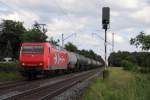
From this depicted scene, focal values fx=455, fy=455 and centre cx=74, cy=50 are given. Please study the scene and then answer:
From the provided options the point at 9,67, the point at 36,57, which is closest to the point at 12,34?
the point at 9,67

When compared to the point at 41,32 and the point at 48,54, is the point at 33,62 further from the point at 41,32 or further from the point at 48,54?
the point at 41,32

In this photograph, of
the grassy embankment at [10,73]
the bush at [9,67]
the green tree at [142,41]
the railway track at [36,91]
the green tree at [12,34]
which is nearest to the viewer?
the railway track at [36,91]

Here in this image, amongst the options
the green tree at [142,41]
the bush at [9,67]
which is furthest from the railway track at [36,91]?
the bush at [9,67]

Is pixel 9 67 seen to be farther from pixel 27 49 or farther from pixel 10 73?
pixel 27 49

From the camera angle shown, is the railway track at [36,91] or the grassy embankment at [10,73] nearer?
the railway track at [36,91]

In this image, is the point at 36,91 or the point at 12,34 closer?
the point at 36,91

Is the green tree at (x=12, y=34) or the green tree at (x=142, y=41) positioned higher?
the green tree at (x=12, y=34)

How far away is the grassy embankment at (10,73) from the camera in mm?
40847

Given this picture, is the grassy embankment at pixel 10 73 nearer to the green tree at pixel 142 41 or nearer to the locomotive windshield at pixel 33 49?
the locomotive windshield at pixel 33 49

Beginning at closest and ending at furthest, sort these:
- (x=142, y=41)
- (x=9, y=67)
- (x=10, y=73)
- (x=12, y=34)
→ (x=142, y=41) < (x=10, y=73) < (x=9, y=67) < (x=12, y=34)

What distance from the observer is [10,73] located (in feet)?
145

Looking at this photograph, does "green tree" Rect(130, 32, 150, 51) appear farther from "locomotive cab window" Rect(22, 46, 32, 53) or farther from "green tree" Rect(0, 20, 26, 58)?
"green tree" Rect(0, 20, 26, 58)

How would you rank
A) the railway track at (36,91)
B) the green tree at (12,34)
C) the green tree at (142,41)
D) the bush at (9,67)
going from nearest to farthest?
the railway track at (36,91) → the green tree at (142,41) → the bush at (9,67) → the green tree at (12,34)

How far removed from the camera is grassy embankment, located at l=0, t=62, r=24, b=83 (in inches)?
1608
